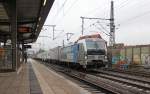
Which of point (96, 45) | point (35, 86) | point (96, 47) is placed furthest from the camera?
point (96, 45)

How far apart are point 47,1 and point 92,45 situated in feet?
33.0

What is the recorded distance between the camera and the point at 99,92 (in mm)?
16094

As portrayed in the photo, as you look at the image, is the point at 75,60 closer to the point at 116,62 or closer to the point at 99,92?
the point at 116,62

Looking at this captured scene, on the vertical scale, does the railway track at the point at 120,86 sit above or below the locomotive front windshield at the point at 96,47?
below

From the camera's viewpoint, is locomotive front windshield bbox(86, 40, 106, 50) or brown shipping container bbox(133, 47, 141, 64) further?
brown shipping container bbox(133, 47, 141, 64)

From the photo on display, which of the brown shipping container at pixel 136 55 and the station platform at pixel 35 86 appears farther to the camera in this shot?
the brown shipping container at pixel 136 55

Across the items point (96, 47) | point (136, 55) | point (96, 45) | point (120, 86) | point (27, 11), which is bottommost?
point (120, 86)

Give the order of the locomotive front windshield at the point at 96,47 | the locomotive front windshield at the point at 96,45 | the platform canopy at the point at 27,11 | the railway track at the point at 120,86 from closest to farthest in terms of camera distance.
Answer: the railway track at the point at 120,86
the platform canopy at the point at 27,11
the locomotive front windshield at the point at 96,47
the locomotive front windshield at the point at 96,45

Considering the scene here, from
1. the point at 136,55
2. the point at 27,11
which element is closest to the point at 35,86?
the point at 27,11

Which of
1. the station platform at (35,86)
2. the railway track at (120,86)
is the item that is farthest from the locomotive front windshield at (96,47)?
the station platform at (35,86)

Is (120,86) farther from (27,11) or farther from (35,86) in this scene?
(27,11)

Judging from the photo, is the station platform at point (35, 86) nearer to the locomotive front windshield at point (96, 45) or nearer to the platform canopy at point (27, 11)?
the platform canopy at point (27, 11)

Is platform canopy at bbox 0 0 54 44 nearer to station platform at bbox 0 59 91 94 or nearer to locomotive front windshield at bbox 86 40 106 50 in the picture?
locomotive front windshield at bbox 86 40 106 50

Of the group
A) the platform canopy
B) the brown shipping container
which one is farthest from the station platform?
the brown shipping container
